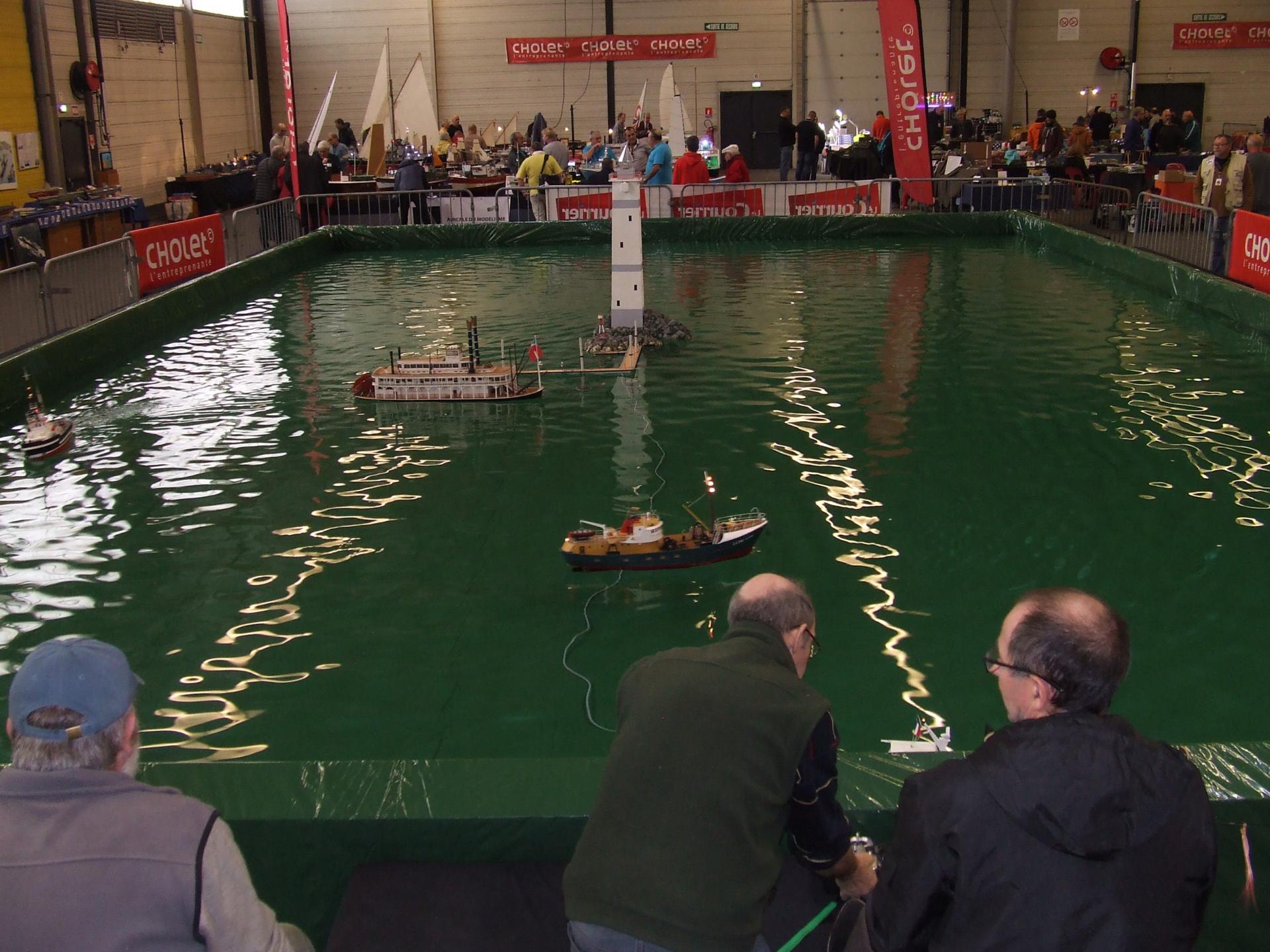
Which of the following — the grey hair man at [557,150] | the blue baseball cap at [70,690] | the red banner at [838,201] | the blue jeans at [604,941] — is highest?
the grey hair man at [557,150]

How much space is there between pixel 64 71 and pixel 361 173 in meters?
6.37

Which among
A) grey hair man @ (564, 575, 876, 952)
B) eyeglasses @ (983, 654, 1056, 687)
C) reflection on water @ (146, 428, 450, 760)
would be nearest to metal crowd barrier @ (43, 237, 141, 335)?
reflection on water @ (146, 428, 450, 760)

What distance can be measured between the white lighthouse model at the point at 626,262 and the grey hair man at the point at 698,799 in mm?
10082

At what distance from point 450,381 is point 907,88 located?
1302 centimetres

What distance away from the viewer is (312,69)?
3388 cm

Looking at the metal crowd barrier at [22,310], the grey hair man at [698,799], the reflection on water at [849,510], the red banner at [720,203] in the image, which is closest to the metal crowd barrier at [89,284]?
the metal crowd barrier at [22,310]

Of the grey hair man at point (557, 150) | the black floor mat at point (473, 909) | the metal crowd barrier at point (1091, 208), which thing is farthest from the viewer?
the grey hair man at point (557, 150)

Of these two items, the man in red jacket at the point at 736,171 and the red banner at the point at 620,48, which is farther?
the red banner at the point at 620,48

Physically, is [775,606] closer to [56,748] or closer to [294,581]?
[56,748]

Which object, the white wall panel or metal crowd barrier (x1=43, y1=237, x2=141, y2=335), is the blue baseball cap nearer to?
metal crowd barrier (x1=43, y1=237, x2=141, y2=335)

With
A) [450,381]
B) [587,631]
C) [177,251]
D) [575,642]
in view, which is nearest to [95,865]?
[575,642]

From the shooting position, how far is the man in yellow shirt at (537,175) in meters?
21.7

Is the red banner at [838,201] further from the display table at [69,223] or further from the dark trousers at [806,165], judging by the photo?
the display table at [69,223]

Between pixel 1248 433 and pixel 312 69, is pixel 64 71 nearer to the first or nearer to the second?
pixel 312 69
